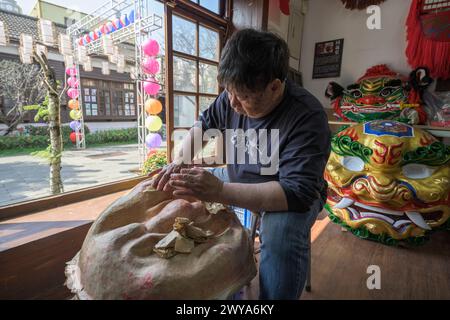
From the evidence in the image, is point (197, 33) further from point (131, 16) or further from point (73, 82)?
point (73, 82)

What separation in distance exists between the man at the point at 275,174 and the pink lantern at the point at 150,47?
5.91 feet

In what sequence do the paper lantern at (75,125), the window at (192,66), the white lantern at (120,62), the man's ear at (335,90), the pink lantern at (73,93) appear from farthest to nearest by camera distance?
the white lantern at (120,62)
the paper lantern at (75,125)
the pink lantern at (73,93)
the man's ear at (335,90)
the window at (192,66)

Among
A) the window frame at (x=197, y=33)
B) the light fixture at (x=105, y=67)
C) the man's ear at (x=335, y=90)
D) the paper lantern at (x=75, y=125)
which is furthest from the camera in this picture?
the light fixture at (x=105, y=67)

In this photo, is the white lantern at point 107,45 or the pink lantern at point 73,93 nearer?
the white lantern at point 107,45

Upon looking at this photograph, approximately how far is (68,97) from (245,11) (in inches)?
82.3

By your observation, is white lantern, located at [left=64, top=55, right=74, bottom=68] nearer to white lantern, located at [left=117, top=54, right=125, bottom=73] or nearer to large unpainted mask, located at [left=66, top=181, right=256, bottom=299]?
white lantern, located at [left=117, top=54, right=125, bottom=73]

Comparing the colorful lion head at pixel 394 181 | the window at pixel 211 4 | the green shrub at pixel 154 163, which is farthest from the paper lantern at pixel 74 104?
the colorful lion head at pixel 394 181

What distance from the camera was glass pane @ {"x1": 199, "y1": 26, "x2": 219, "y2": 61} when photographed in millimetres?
2228

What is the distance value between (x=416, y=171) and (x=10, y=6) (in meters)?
2.87

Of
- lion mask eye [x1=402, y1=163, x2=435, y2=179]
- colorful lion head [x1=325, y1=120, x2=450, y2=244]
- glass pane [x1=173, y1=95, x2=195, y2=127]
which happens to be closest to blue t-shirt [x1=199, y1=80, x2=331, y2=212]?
colorful lion head [x1=325, y1=120, x2=450, y2=244]

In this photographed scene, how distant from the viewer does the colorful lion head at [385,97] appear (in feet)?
6.40

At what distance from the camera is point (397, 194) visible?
1.51 m

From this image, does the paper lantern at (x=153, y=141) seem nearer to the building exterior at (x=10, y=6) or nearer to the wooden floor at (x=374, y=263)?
the building exterior at (x=10, y=6)
